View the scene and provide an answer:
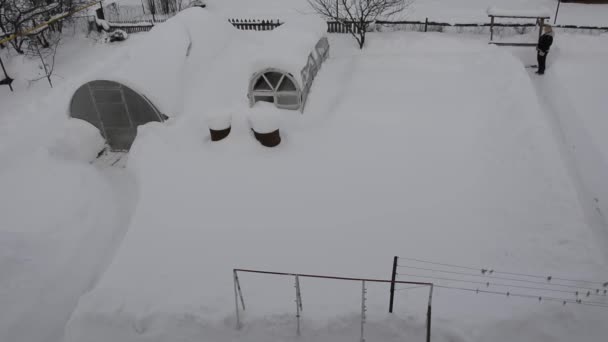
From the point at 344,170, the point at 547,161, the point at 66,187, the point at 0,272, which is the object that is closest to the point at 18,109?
the point at 66,187

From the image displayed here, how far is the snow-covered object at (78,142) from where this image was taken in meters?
13.2

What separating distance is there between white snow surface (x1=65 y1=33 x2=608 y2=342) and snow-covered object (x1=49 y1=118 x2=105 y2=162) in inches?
66.9

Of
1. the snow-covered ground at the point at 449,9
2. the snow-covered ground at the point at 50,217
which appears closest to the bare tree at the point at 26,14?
the snow-covered ground at the point at 50,217

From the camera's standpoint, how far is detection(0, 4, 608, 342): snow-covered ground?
7609mm

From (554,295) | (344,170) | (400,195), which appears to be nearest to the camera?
(554,295)

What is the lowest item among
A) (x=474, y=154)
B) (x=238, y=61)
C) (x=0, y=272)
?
(x=0, y=272)

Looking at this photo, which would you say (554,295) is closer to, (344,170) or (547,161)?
(547,161)

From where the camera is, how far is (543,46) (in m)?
15.6

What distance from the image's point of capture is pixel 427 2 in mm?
25734

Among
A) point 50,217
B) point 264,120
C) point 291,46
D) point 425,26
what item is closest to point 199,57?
point 291,46

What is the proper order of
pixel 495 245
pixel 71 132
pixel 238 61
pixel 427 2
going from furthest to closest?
pixel 427 2 < pixel 238 61 < pixel 71 132 < pixel 495 245

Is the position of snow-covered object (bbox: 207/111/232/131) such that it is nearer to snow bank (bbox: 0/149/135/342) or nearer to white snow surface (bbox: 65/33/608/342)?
white snow surface (bbox: 65/33/608/342)

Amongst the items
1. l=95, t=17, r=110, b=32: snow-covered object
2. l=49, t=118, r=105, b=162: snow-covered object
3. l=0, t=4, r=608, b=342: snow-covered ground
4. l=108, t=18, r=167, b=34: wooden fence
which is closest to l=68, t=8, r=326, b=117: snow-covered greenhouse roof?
l=0, t=4, r=608, b=342: snow-covered ground

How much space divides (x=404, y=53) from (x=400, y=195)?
32.0 ft
